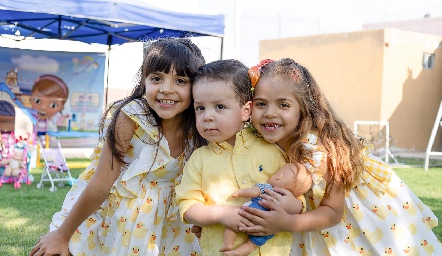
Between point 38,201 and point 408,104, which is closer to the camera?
point 38,201

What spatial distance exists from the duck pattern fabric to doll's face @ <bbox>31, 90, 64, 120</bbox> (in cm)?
837

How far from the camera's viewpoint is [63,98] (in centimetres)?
1004

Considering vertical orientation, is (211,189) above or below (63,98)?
below

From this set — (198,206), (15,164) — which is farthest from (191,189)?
(15,164)

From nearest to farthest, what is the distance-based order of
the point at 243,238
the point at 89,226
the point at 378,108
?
the point at 243,238 < the point at 89,226 < the point at 378,108

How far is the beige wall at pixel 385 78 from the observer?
15273 millimetres

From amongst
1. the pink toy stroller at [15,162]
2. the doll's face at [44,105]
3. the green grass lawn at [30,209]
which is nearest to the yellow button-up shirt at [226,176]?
the green grass lawn at [30,209]

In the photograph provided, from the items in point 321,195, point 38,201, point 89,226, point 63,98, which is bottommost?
point 38,201

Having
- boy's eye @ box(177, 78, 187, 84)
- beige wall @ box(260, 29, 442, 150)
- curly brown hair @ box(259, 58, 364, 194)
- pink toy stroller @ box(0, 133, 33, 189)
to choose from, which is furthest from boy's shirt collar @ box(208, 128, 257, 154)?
beige wall @ box(260, 29, 442, 150)

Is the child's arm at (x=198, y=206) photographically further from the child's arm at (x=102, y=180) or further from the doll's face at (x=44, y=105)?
the doll's face at (x=44, y=105)

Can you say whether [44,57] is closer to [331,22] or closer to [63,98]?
[63,98]

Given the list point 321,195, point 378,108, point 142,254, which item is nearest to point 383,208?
point 321,195

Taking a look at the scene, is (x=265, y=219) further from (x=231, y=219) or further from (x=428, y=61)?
(x=428, y=61)

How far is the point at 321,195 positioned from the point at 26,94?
865cm
